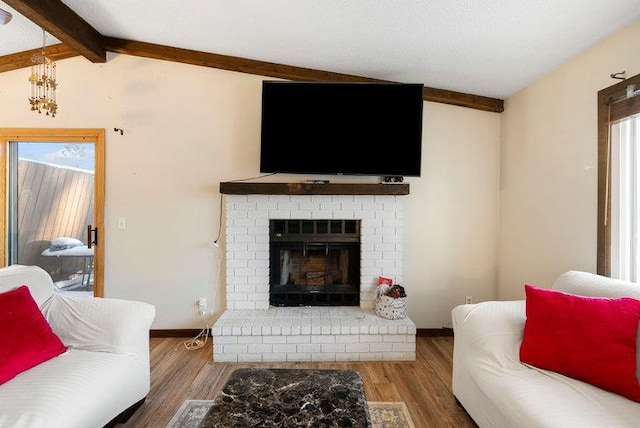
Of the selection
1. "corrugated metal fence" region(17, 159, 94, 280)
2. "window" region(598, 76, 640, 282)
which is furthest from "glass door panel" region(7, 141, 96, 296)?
"window" region(598, 76, 640, 282)

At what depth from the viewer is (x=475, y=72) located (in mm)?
2725

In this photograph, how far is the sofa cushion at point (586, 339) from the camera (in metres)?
1.45

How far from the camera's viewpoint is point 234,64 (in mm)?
3061

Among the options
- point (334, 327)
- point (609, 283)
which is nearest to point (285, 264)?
point (334, 327)

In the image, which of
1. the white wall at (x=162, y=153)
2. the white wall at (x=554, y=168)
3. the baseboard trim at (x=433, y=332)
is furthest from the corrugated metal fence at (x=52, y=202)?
the white wall at (x=554, y=168)

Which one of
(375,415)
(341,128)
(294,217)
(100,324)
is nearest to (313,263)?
(294,217)

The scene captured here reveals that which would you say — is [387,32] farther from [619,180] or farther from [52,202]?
[52,202]

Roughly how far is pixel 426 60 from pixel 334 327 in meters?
2.30

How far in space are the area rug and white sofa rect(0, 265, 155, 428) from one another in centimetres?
27

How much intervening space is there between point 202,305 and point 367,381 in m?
1.69

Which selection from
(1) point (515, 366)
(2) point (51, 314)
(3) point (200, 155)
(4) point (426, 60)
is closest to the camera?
(1) point (515, 366)

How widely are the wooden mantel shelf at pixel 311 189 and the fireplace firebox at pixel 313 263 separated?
33cm

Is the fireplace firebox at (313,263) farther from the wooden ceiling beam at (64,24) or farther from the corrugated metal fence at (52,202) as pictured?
the wooden ceiling beam at (64,24)

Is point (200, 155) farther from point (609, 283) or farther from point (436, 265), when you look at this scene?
point (609, 283)
